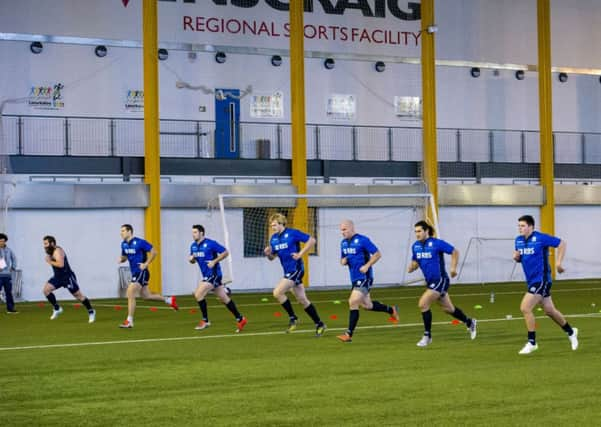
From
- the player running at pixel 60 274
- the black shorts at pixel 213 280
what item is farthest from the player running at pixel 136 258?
the player running at pixel 60 274

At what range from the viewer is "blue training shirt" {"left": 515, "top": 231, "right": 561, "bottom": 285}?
14.0 meters

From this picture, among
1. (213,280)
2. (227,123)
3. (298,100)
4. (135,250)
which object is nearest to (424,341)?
(213,280)

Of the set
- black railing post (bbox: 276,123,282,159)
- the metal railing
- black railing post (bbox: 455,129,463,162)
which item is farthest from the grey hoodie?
black railing post (bbox: 455,129,463,162)

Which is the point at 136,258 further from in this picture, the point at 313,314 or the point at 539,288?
the point at 539,288

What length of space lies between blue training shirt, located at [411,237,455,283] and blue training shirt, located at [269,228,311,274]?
8.16 ft

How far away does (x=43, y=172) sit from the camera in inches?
1232

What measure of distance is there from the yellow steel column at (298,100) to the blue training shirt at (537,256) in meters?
19.8

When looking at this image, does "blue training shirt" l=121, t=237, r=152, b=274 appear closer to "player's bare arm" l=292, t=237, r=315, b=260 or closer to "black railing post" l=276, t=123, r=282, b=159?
"player's bare arm" l=292, t=237, r=315, b=260

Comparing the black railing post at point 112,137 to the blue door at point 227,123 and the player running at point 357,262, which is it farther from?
the player running at point 357,262

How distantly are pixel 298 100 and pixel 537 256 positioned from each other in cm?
2031

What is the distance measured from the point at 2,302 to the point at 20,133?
218 inches

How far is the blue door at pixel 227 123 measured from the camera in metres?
34.4

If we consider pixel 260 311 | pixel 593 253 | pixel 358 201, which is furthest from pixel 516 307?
pixel 593 253

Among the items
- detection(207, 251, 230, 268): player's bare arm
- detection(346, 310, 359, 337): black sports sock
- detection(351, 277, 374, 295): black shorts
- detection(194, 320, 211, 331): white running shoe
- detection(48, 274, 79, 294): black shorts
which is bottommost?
detection(194, 320, 211, 331): white running shoe
